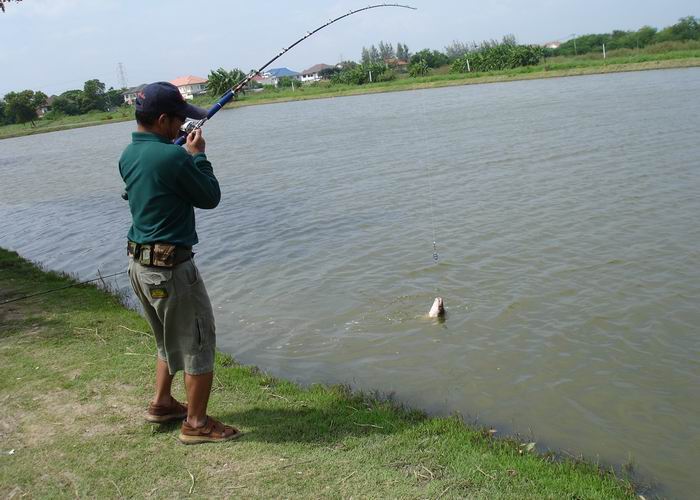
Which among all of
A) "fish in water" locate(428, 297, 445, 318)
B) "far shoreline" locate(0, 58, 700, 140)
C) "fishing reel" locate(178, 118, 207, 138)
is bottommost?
"fish in water" locate(428, 297, 445, 318)

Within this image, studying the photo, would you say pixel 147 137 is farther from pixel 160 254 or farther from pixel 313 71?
pixel 313 71

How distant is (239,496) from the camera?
387cm

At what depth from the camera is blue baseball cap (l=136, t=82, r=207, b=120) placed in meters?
4.07

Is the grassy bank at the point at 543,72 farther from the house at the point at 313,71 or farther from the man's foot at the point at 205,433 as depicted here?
the house at the point at 313,71

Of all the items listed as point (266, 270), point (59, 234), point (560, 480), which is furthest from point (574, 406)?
point (59, 234)

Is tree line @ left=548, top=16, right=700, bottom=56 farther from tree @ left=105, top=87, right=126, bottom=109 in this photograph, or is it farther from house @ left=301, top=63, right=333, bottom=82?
house @ left=301, top=63, right=333, bottom=82

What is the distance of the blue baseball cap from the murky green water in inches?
131

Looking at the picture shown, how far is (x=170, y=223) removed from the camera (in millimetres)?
4113

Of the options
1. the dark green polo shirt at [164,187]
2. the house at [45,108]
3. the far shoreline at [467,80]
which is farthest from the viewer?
the house at [45,108]

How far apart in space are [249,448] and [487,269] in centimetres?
552

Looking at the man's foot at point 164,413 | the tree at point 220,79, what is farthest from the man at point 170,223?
the tree at point 220,79

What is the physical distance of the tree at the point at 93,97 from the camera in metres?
108

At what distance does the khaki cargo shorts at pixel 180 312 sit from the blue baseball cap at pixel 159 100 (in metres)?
0.95

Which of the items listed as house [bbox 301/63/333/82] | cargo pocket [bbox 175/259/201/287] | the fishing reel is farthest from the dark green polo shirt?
house [bbox 301/63/333/82]
